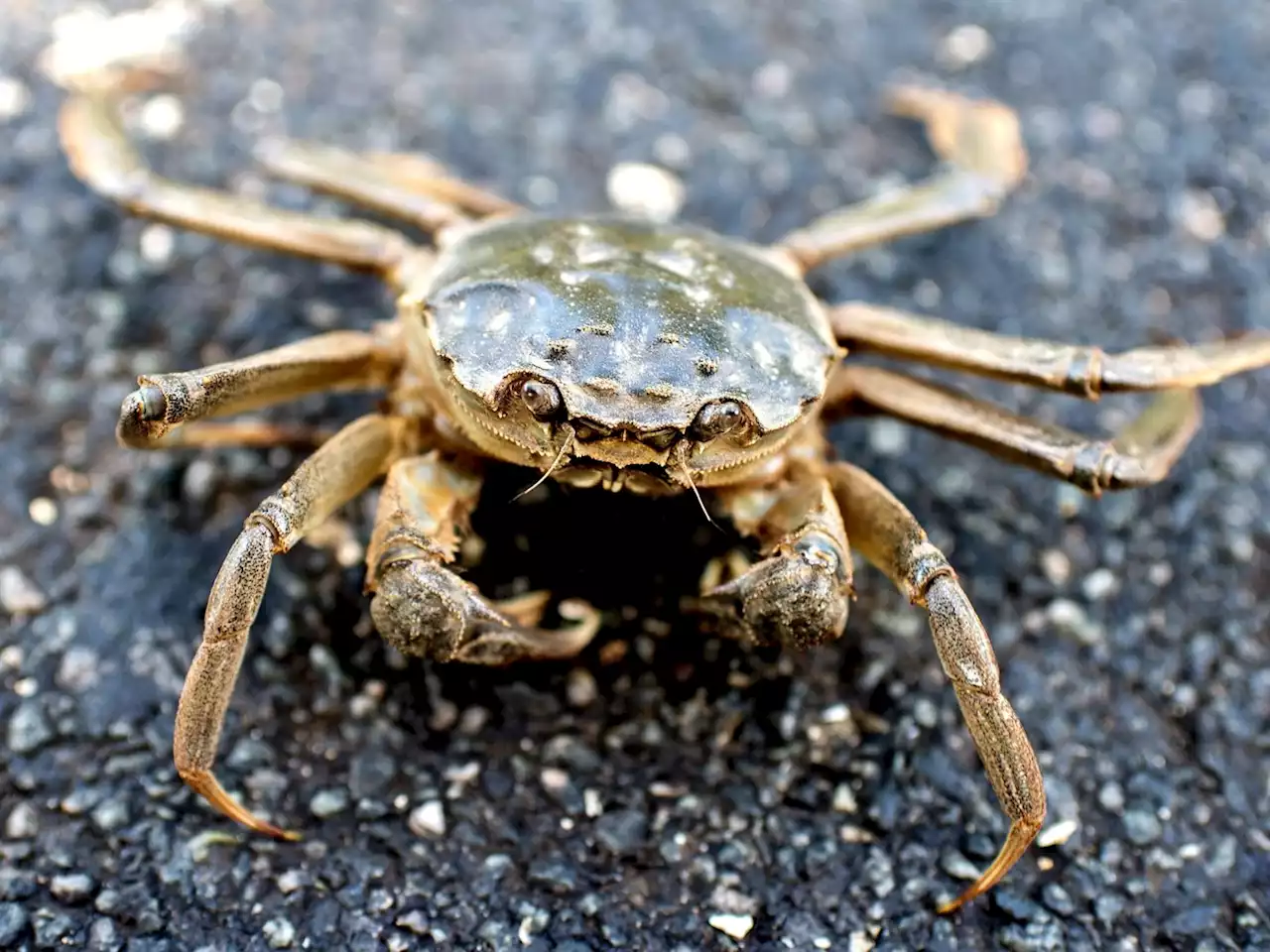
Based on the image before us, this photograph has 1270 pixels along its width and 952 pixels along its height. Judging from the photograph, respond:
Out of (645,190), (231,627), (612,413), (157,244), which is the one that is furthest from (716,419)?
(157,244)

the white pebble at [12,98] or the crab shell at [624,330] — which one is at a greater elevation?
the crab shell at [624,330]

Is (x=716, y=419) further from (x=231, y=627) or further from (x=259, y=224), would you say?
(x=259, y=224)

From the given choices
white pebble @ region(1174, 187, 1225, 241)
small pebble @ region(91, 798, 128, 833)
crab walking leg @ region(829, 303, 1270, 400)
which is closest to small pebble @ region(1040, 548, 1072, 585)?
crab walking leg @ region(829, 303, 1270, 400)

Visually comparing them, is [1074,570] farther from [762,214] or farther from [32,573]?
[32,573]

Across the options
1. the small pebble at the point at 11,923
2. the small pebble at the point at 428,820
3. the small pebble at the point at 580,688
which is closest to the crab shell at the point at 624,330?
the small pebble at the point at 580,688

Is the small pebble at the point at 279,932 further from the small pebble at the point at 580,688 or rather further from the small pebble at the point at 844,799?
the small pebble at the point at 844,799

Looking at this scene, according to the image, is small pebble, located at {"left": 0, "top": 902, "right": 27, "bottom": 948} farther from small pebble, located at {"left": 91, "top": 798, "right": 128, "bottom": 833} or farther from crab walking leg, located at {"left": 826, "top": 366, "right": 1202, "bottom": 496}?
crab walking leg, located at {"left": 826, "top": 366, "right": 1202, "bottom": 496}
